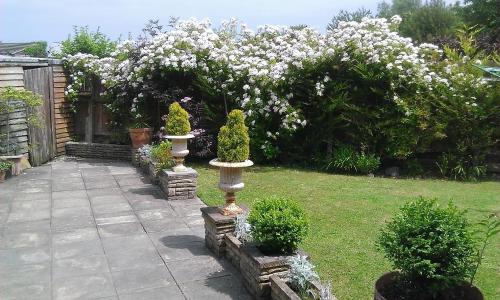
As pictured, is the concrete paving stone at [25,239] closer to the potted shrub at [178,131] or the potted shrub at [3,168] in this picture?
the potted shrub at [178,131]

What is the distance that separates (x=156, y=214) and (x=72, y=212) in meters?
1.17

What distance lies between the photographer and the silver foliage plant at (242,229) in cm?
420

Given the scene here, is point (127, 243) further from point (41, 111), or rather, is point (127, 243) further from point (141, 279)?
point (41, 111)

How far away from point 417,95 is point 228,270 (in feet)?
20.5

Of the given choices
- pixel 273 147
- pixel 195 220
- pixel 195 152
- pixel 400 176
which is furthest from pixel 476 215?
pixel 195 152

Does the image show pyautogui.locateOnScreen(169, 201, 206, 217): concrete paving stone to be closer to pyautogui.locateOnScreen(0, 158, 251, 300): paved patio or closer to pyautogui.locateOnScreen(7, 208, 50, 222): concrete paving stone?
pyautogui.locateOnScreen(0, 158, 251, 300): paved patio

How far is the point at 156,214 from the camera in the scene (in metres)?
6.18


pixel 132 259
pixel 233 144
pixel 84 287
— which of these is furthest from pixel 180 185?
pixel 84 287

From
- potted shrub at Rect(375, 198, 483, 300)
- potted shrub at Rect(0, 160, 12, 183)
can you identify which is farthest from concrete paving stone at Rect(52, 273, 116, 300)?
potted shrub at Rect(0, 160, 12, 183)

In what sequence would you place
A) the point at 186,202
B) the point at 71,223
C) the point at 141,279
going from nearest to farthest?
1. the point at 141,279
2. the point at 71,223
3. the point at 186,202

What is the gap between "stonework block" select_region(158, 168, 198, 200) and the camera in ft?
22.5

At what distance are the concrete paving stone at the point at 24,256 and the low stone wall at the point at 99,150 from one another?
5.63 meters

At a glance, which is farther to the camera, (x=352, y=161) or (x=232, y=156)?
(x=352, y=161)

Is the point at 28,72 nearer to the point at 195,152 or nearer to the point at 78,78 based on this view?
the point at 78,78
